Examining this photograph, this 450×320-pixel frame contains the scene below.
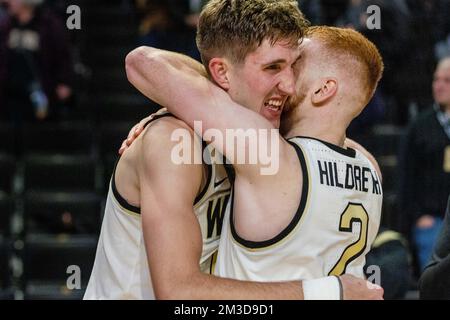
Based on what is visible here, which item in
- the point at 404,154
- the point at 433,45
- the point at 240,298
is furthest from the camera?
the point at 433,45

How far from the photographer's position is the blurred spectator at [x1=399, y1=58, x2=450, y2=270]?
618cm

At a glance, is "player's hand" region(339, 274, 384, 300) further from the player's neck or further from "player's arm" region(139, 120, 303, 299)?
the player's neck

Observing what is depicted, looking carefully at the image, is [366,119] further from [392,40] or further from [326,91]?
[326,91]

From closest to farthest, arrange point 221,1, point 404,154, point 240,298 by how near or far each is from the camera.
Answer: point 240,298 → point 221,1 → point 404,154

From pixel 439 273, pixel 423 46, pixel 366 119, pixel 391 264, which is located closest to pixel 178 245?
pixel 439 273

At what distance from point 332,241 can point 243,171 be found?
36cm

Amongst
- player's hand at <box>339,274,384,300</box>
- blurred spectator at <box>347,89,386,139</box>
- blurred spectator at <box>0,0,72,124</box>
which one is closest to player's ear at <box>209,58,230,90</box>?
player's hand at <box>339,274,384,300</box>

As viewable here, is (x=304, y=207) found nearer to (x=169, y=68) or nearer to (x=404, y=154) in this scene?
(x=169, y=68)

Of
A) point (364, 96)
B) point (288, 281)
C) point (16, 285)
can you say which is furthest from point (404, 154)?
point (288, 281)

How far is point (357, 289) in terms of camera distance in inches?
120

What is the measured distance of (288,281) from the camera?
300 centimetres

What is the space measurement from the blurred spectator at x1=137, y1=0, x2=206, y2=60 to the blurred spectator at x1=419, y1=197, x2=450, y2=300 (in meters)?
4.06

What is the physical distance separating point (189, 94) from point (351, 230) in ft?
2.23

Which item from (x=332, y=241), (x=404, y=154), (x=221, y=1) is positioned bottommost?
(x=404, y=154)
